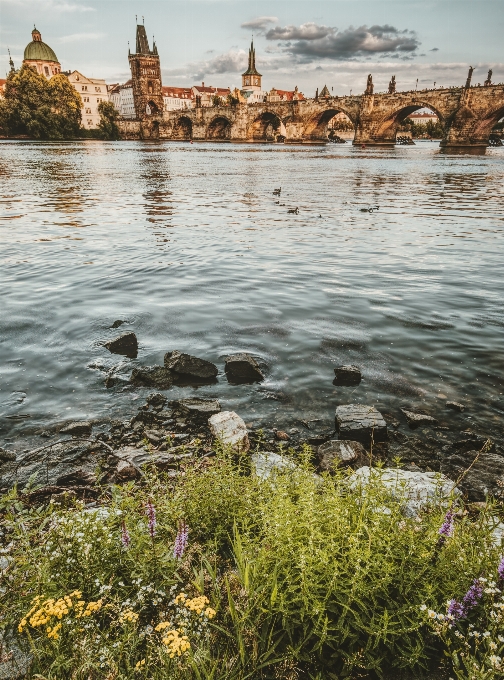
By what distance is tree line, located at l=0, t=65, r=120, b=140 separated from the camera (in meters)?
92.1

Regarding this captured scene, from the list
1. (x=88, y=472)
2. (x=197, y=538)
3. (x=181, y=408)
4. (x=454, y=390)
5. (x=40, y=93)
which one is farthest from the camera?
(x=40, y=93)

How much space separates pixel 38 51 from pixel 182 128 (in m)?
67.1

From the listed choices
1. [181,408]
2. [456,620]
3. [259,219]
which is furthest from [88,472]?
[259,219]

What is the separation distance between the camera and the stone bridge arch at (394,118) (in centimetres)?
7912

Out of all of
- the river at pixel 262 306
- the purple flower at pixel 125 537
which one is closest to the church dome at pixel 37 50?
the river at pixel 262 306

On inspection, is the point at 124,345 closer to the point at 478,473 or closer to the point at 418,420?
the point at 418,420

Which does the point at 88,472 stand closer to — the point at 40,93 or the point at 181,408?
the point at 181,408

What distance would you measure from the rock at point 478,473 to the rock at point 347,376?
174cm

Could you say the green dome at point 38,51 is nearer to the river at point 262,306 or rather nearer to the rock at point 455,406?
the river at point 262,306

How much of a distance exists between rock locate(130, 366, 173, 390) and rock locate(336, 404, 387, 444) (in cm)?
242

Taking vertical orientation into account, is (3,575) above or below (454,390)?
above

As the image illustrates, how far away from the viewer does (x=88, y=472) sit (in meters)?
4.12

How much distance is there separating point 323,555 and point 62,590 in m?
1.46

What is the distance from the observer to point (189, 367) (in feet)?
19.7
